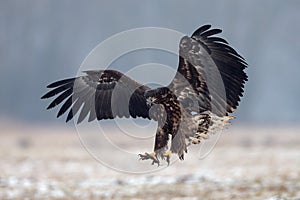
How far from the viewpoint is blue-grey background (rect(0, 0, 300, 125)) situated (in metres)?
119

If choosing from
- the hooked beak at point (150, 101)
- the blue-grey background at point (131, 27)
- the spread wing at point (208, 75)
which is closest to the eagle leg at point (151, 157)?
the hooked beak at point (150, 101)

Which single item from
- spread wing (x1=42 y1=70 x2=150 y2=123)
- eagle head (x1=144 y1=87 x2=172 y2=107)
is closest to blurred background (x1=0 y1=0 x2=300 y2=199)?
spread wing (x1=42 y1=70 x2=150 y2=123)

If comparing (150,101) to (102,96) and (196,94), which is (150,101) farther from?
(102,96)

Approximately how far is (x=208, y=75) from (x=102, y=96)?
269 centimetres

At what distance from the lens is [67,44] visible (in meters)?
132

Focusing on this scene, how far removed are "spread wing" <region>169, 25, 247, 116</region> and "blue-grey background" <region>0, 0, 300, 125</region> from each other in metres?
97.3

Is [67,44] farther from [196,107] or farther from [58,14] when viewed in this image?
[196,107]

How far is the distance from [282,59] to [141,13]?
28.8m

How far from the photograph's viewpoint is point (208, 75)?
1211cm

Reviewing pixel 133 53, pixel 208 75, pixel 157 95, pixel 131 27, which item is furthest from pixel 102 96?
pixel 131 27

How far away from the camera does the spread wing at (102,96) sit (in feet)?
43.3

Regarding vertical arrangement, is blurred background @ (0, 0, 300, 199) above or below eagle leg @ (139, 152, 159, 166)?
above

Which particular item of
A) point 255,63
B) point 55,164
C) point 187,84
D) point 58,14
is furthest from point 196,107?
point 58,14

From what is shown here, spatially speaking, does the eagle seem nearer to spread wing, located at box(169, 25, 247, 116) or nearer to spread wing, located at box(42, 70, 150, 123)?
spread wing, located at box(169, 25, 247, 116)
